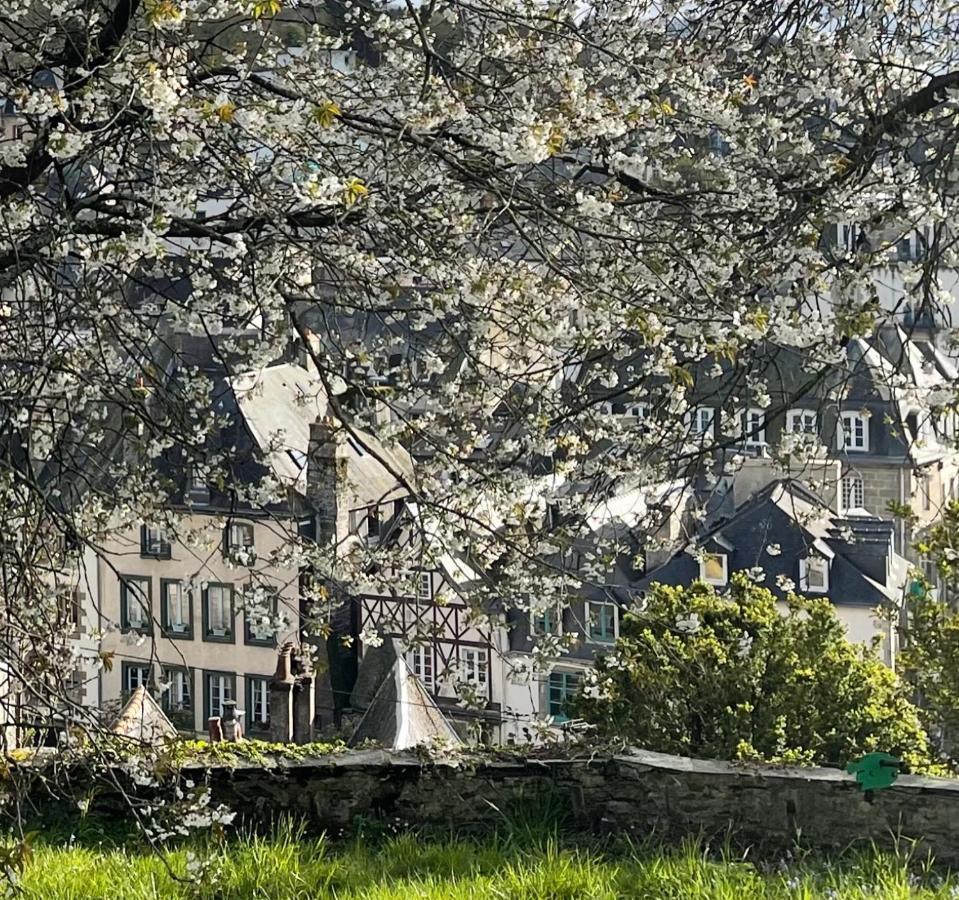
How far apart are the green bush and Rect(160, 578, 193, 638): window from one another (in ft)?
48.1

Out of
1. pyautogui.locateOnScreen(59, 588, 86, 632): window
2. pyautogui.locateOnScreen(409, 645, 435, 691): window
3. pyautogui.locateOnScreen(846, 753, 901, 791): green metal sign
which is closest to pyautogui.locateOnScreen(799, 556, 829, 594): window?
pyautogui.locateOnScreen(409, 645, 435, 691): window

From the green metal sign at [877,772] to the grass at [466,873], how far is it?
0.27m

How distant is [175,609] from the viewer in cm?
2748

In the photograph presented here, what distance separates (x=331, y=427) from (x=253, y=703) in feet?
72.0

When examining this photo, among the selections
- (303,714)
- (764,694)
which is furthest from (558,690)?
(764,694)

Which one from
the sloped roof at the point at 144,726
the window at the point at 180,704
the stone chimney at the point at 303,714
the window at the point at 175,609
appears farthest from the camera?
the window at the point at 175,609

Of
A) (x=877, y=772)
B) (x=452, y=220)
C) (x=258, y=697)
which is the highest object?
(x=452, y=220)

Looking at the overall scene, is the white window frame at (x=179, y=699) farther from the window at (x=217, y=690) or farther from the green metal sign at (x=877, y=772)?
the green metal sign at (x=877, y=772)

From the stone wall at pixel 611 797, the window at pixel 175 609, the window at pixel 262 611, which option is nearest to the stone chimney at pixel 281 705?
the window at pixel 175 609

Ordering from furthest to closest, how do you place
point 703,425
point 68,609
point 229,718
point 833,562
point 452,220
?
1. point 229,718
2. point 833,562
3. point 703,425
4. point 68,609
5. point 452,220

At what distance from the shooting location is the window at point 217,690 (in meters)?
26.4

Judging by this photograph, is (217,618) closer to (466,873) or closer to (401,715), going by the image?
(401,715)

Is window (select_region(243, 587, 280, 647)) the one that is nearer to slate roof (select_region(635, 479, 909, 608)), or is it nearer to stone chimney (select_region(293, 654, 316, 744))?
stone chimney (select_region(293, 654, 316, 744))

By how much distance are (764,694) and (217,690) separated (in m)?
14.8
